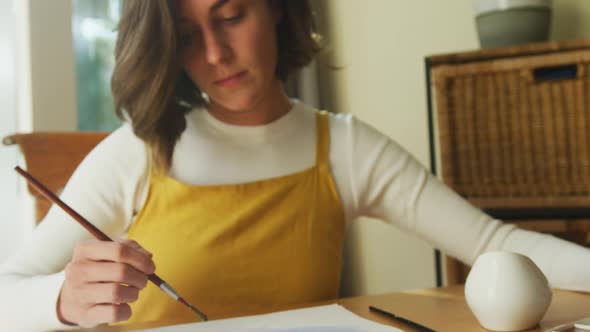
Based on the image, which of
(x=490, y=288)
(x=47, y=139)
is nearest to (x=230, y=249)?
(x=490, y=288)

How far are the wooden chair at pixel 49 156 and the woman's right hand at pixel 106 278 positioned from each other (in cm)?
54

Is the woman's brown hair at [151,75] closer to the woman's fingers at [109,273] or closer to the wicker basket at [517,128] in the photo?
the woman's fingers at [109,273]

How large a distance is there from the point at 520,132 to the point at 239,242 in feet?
2.50

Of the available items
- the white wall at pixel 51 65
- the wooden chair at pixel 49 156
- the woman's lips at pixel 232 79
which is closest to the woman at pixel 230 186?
the woman's lips at pixel 232 79

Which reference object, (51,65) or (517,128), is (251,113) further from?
(51,65)

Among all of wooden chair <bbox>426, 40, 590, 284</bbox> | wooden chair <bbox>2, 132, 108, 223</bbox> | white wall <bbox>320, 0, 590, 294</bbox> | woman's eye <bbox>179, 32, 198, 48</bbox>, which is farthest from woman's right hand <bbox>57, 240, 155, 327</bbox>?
white wall <bbox>320, 0, 590, 294</bbox>

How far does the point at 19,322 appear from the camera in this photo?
29.3 inches

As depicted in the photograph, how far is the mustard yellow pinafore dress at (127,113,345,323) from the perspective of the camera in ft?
Answer: 2.81

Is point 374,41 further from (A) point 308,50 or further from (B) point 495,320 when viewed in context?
(B) point 495,320

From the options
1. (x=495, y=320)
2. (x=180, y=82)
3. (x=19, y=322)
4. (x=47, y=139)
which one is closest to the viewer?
(x=495, y=320)

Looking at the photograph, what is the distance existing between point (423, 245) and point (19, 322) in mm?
1301

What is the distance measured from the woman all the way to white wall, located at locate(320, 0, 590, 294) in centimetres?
85

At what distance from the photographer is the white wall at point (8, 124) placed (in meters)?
1.57

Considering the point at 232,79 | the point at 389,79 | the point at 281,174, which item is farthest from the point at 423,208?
the point at 389,79
